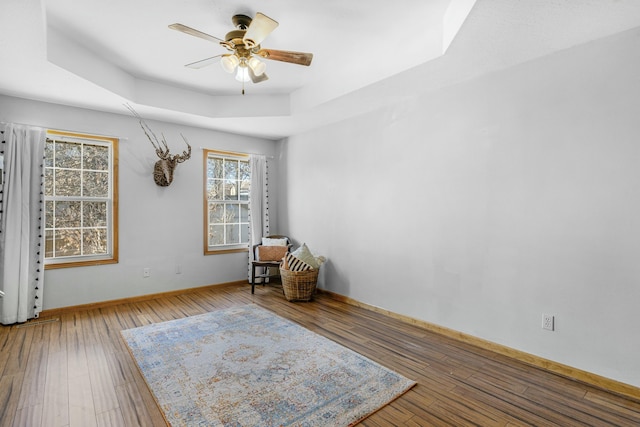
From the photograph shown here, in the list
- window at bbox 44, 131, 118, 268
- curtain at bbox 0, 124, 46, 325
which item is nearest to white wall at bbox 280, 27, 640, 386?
window at bbox 44, 131, 118, 268

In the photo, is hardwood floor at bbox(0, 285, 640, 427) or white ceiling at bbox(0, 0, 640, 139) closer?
hardwood floor at bbox(0, 285, 640, 427)

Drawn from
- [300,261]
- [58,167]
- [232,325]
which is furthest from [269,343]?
[58,167]

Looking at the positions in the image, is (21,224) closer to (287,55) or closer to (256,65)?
(256,65)

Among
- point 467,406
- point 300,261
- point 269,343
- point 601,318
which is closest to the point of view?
point 467,406

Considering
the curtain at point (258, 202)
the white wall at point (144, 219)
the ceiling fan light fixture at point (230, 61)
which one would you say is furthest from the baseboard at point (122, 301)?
the ceiling fan light fixture at point (230, 61)

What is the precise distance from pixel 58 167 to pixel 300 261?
3192 mm

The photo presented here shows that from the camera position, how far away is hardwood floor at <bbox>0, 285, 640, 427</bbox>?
1964 millimetres

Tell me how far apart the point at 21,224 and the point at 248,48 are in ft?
10.6

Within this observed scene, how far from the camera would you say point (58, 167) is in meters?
3.96

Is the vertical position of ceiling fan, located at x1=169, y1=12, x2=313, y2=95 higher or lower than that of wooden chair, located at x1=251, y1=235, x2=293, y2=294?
higher

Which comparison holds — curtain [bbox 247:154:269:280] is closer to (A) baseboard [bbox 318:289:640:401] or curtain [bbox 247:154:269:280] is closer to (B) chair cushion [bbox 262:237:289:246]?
(B) chair cushion [bbox 262:237:289:246]

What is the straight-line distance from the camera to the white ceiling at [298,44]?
85.4 inches

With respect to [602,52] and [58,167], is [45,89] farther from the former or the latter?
[602,52]

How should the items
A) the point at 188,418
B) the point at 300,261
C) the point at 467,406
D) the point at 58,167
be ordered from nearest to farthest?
the point at 188,418, the point at 467,406, the point at 58,167, the point at 300,261
